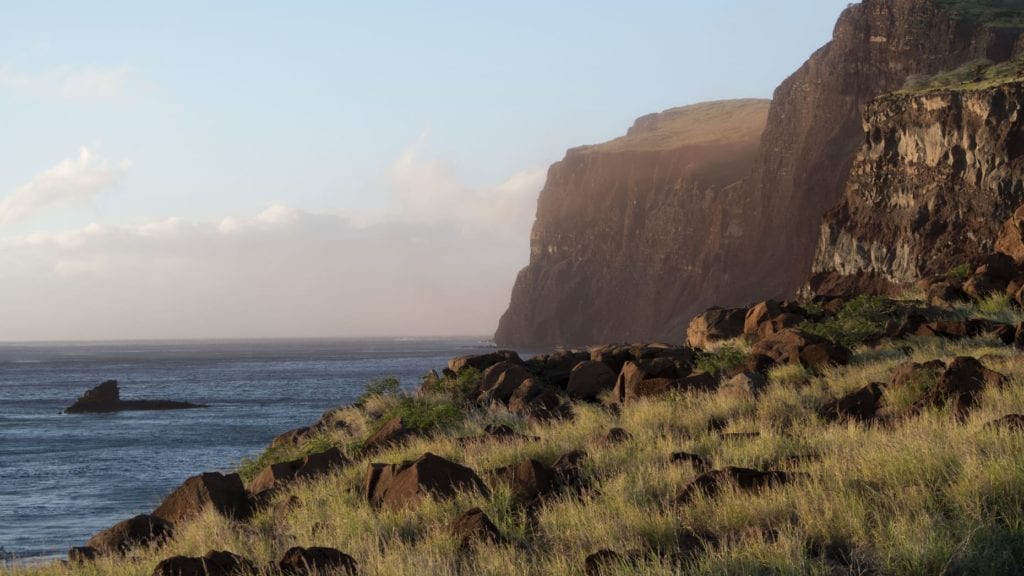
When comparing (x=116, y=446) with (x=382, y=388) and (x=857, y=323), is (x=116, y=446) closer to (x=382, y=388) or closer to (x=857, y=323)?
(x=382, y=388)

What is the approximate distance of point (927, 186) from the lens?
237ft

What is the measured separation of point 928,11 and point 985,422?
93792 mm

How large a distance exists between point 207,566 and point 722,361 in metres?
15.5

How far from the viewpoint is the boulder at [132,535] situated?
12.1 m

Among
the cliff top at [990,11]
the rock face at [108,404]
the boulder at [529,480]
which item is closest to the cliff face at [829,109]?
the cliff top at [990,11]

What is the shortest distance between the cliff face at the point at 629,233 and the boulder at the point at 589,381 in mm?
115554

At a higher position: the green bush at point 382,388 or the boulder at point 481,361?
the boulder at point 481,361

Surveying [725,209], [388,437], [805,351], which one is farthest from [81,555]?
[725,209]

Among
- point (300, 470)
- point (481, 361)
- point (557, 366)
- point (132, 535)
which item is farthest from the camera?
point (481, 361)

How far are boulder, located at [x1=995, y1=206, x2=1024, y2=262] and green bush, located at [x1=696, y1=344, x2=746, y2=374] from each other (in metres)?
10.4

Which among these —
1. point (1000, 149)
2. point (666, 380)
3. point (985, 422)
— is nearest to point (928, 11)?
→ point (1000, 149)

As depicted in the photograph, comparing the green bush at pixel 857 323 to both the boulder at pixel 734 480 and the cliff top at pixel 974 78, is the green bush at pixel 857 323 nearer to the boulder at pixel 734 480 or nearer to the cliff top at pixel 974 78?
the boulder at pixel 734 480

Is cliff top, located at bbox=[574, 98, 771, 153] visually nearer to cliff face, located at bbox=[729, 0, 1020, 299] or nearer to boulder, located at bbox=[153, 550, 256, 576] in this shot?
cliff face, located at bbox=[729, 0, 1020, 299]

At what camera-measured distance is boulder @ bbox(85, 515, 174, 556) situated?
Answer: 12055 millimetres
